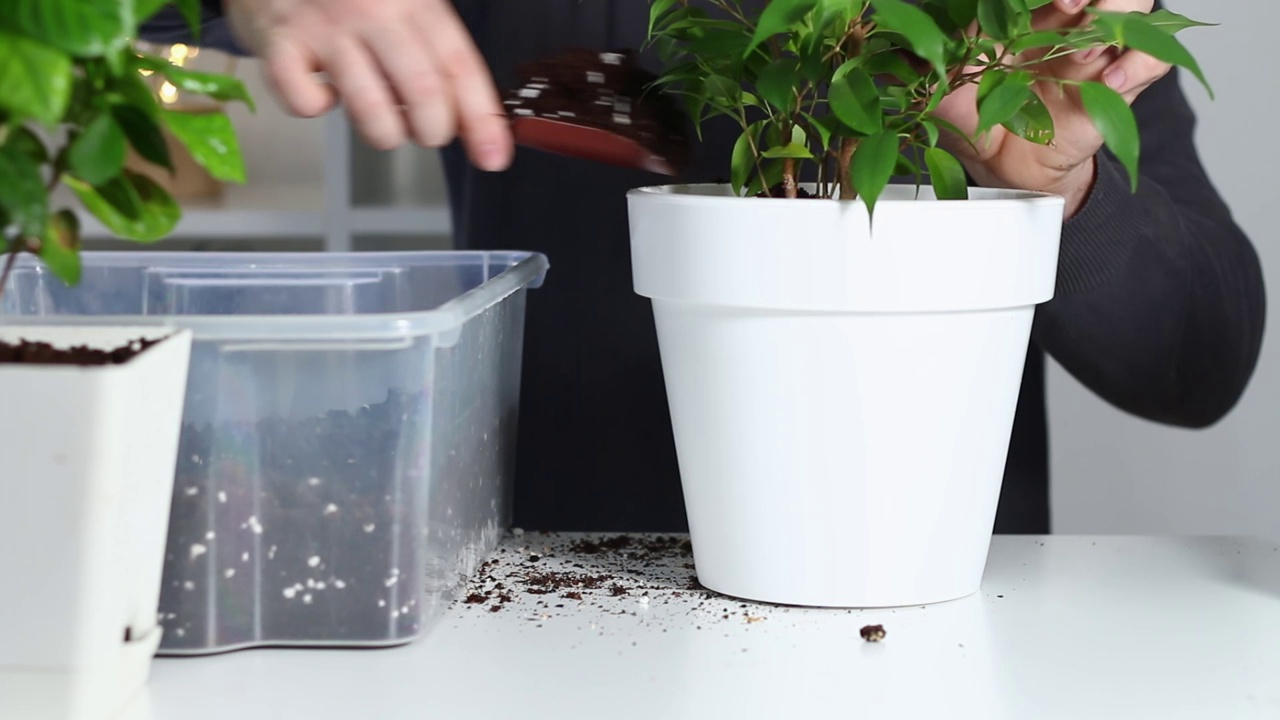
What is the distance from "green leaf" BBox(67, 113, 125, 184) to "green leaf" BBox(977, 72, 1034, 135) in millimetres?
340

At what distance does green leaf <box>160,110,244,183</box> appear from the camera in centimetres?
45

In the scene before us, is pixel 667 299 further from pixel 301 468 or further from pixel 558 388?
pixel 558 388

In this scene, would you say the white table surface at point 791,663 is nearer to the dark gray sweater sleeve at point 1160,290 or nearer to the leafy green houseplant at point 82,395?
the leafy green houseplant at point 82,395

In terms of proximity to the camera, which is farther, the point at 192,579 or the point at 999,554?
the point at 999,554

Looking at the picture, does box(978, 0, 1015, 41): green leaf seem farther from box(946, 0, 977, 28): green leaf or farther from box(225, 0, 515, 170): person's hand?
box(225, 0, 515, 170): person's hand

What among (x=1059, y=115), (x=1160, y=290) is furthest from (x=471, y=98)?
(x=1160, y=290)

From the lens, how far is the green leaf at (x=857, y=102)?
0.54 metres

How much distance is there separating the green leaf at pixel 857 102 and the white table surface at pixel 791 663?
0.24 meters

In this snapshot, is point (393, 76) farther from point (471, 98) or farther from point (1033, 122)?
point (1033, 122)

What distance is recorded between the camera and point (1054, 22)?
0.71 metres

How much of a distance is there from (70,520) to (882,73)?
1.34ft

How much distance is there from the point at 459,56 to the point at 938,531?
1.17 feet

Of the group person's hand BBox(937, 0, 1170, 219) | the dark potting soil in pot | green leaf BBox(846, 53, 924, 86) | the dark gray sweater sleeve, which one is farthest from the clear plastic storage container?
the dark gray sweater sleeve

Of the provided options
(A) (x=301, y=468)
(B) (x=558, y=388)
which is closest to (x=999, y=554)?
(A) (x=301, y=468)
